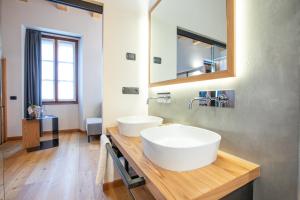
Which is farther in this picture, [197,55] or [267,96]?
[197,55]

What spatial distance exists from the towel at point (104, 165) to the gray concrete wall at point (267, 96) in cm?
103

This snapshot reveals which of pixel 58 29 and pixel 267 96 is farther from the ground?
pixel 58 29

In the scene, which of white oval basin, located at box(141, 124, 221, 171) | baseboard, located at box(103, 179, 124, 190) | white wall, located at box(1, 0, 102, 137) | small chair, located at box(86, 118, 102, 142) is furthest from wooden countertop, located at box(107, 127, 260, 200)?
white wall, located at box(1, 0, 102, 137)

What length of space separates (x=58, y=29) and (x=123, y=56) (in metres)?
3.13

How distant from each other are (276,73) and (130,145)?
880 mm

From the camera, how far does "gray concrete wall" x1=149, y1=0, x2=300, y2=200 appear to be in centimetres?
61

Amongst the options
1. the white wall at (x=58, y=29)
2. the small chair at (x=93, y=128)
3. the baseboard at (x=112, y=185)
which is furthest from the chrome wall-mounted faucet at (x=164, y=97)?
the white wall at (x=58, y=29)

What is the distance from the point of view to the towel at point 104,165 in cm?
140

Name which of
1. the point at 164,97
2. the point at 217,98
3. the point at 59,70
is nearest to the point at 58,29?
the point at 59,70

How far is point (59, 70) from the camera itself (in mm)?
4211

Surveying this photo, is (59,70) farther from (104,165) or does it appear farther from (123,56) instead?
(104,165)

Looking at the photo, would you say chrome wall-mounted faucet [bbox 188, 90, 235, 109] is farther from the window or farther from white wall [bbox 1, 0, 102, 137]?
the window

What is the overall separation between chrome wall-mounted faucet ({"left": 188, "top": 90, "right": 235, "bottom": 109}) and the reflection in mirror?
0.14 metres

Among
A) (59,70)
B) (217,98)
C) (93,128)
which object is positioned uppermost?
(59,70)
